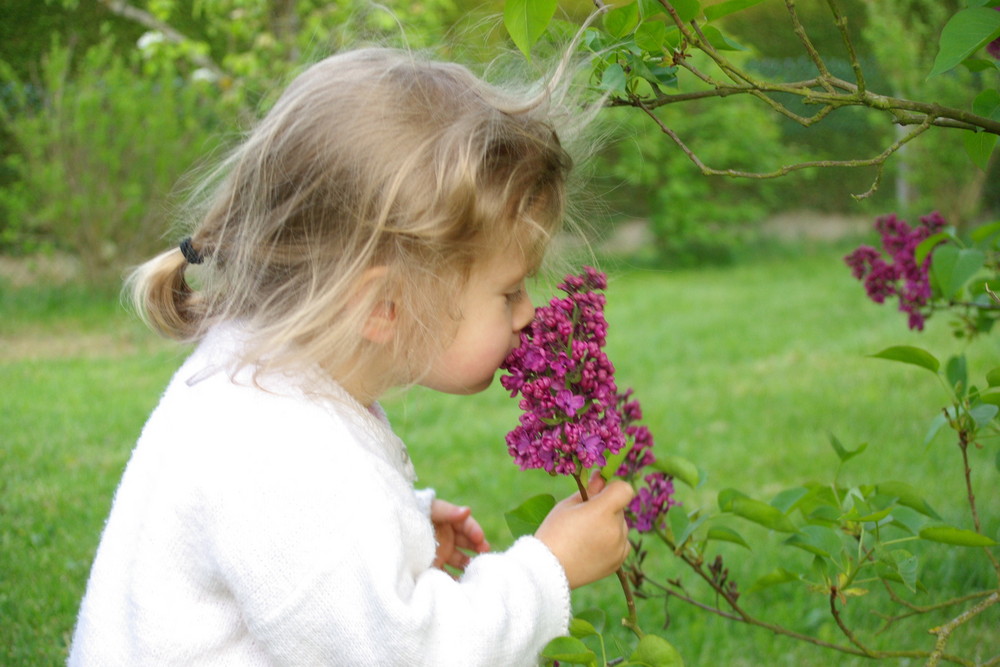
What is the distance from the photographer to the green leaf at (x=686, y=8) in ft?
4.09

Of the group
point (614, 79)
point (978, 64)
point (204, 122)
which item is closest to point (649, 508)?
point (614, 79)

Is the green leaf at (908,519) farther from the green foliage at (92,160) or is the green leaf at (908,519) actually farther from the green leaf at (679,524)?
the green foliage at (92,160)

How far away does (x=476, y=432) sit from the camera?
4.08 m

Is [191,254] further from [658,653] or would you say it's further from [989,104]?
[989,104]

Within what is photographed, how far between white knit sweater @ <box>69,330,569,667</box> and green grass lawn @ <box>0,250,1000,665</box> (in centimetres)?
25

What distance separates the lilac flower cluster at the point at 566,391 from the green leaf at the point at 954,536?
1.49 feet

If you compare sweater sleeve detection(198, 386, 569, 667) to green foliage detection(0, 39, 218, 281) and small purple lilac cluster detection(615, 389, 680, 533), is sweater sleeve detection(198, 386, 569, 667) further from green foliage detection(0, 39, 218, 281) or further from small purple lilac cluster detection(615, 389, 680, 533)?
green foliage detection(0, 39, 218, 281)

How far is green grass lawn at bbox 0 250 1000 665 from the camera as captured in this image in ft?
7.98

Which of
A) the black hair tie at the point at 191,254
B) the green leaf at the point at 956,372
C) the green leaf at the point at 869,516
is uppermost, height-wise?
the black hair tie at the point at 191,254

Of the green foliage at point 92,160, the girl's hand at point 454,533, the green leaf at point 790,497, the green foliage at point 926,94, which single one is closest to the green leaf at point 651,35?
the green leaf at point 790,497

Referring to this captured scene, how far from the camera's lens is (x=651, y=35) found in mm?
1253

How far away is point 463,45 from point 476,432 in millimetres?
2397

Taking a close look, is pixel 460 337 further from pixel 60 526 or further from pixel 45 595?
pixel 60 526

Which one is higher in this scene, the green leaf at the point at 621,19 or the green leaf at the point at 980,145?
the green leaf at the point at 621,19
